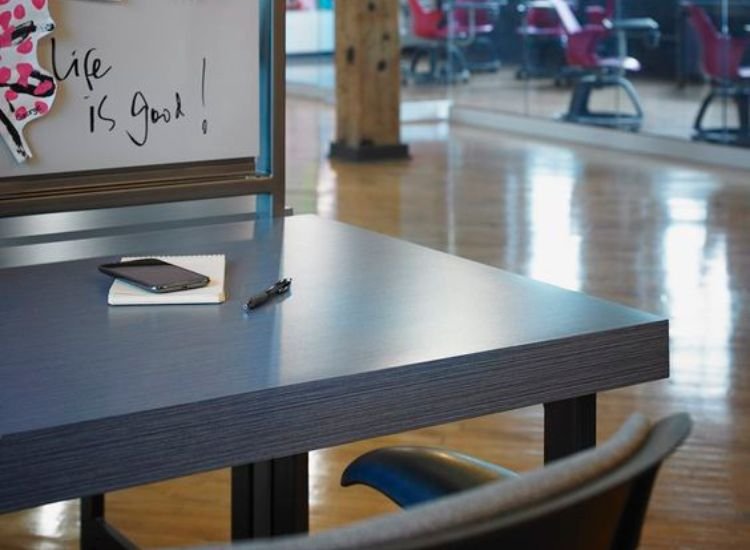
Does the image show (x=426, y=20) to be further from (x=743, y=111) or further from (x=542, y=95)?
(x=743, y=111)

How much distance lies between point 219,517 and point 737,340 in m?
1.93

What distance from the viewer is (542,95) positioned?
9953 mm

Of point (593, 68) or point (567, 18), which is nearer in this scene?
point (593, 68)

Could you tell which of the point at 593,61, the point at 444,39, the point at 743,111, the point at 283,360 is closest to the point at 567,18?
the point at 593,61

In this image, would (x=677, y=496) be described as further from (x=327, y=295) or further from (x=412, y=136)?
(x=412, y=136)

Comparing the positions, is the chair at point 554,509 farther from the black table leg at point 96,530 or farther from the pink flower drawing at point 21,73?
the black table leg at point 96,530

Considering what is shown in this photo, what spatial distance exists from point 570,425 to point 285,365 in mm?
392

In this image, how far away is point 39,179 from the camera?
84.4 inches

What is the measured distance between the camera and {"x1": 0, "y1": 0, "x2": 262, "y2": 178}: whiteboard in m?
2.13

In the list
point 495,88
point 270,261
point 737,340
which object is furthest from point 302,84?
point 270,261

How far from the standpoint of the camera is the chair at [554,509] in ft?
2.43

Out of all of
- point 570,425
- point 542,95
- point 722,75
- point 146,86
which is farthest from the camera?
point 542,95

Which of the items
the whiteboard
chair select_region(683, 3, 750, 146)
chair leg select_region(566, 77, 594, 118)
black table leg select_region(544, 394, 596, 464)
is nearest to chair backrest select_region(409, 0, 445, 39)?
chair leg select_region(566, 77, 594, 118)

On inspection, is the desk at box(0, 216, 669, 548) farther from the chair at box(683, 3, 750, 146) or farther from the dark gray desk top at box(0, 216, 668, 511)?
the chair at box(683, 3, 750, 146)
